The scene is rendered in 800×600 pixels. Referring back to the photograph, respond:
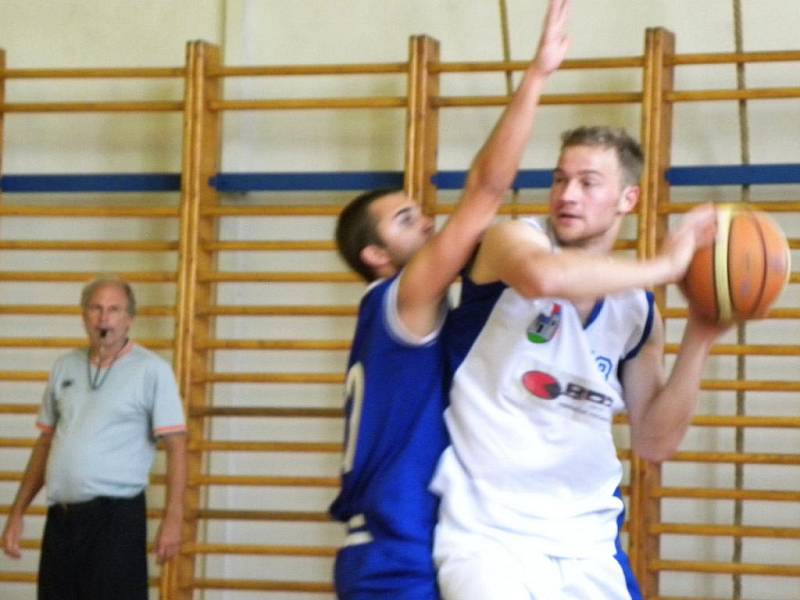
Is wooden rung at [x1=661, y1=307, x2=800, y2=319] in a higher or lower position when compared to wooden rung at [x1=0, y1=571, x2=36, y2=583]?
higher

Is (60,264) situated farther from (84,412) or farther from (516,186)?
(516,186)

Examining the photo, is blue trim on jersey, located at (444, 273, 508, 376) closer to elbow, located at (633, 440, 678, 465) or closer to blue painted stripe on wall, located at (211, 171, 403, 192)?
elbow, located at (633, 440, 678, 465)

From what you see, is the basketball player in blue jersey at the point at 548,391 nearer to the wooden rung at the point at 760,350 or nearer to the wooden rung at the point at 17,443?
the wooden rung at the point at 760,350

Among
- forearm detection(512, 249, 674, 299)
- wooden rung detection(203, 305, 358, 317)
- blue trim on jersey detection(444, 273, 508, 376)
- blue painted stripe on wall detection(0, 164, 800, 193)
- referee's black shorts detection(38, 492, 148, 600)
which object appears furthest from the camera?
wooden rung detection(203, 305, 358, 317)

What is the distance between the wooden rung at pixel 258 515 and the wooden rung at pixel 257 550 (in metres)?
0.11

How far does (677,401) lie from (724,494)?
2523 millimetres

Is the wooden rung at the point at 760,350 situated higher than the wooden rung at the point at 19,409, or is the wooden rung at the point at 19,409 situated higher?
the wooden rung at the point at 760,350

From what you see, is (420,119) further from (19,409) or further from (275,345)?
(19,409)

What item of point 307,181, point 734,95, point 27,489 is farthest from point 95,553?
point 734,95

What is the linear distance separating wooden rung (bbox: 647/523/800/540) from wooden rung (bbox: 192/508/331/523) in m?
1.32

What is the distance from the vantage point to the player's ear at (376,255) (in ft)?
8.99

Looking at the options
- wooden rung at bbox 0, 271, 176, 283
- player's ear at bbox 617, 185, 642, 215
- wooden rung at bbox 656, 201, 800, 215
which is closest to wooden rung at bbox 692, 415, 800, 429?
wooden rung at bbox 656, 201, 800, 215

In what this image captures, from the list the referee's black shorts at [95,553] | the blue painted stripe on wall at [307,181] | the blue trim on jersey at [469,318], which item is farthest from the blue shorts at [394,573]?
the blue painted stripe on wall at [307,181]

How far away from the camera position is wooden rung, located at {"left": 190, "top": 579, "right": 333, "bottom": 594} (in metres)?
5.45
